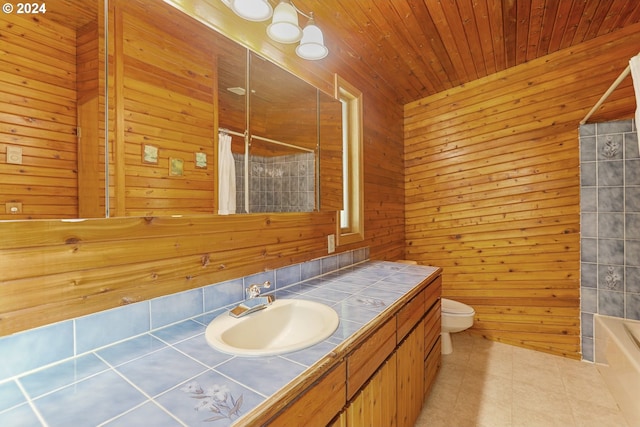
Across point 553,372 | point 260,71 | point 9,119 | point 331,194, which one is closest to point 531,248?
point 553,372

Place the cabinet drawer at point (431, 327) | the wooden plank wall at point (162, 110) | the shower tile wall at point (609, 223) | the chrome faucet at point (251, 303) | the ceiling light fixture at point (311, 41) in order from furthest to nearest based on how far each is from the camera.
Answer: the shower tile wall at point (609, 223) → the cabinet drawer at point (431, 327) → the ceiling light fixture at point (311, 41) → the chrome faucet at point (251, 303) → the wooden plank wall at point (162, 110)

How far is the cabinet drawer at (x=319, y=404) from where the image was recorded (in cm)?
73

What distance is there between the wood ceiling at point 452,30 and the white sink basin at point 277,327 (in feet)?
5.35

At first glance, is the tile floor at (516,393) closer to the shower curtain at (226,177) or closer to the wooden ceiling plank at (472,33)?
the shower curtain at (226,177)

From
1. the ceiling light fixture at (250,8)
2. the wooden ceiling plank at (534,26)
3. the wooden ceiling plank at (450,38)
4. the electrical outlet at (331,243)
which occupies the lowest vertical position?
the electrical outlet at (331,243)

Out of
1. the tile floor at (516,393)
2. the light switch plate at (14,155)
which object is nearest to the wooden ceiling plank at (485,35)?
the light switch plate at (14,155)

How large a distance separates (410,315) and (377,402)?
1.55ft

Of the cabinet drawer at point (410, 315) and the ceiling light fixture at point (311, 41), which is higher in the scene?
the ceiling light fixture at point (311, 41)

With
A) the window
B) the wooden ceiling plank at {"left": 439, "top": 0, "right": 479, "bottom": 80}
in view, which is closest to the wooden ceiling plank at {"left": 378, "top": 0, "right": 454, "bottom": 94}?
the wooden ceiling plank at {"left": 439, "top": 0, "right": 479, "bottom": 80}

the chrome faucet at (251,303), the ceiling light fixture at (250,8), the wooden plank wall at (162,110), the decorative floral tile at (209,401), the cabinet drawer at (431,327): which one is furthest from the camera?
the cabinet drawer at (431,327)

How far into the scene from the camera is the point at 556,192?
8.53 feet

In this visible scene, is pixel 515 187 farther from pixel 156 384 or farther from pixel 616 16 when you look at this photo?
pixel 156 384

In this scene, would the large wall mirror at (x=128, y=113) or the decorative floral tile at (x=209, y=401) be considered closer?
the decorative floral tile at (x=209, y=401)

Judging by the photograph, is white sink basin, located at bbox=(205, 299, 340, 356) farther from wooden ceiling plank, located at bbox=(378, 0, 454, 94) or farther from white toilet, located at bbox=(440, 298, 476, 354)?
wooden ceiling plank, located at bbox=(378, 0, 454, 94)
